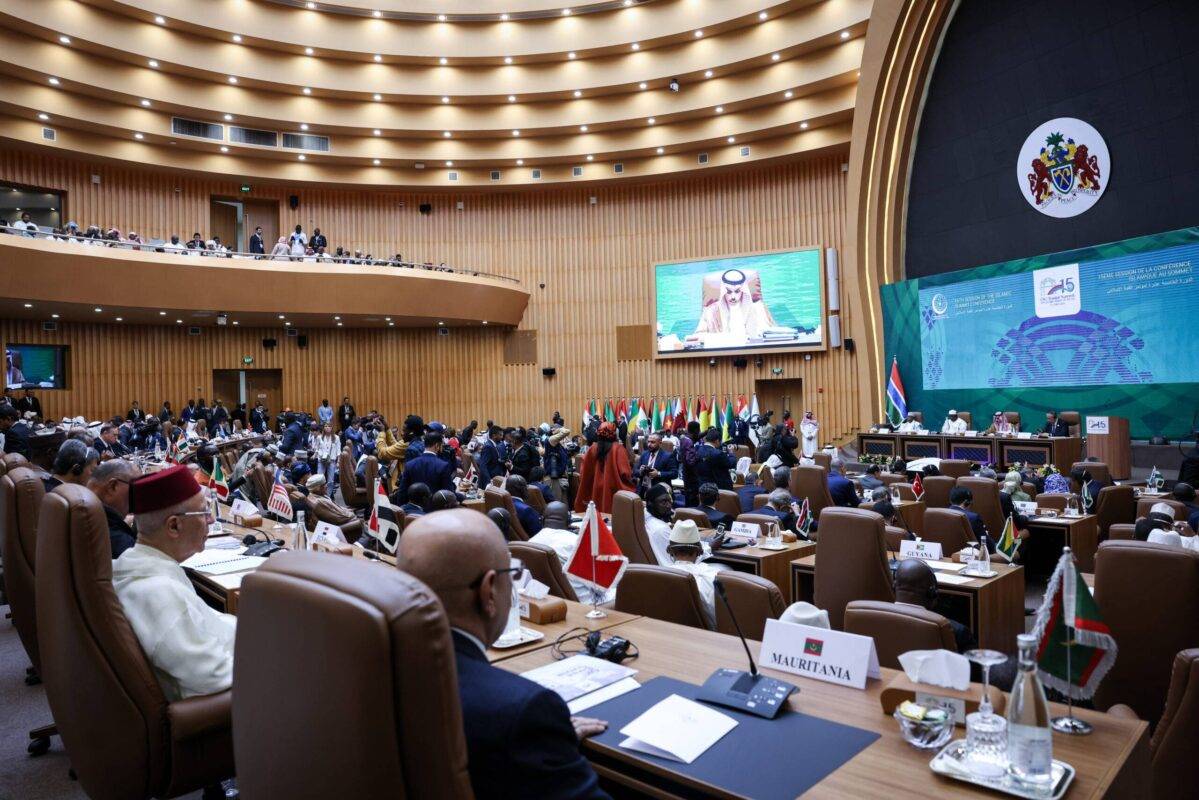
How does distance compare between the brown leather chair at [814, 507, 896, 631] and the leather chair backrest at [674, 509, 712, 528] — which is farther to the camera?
the leather chair backrest at [674, 509, 712, 528]

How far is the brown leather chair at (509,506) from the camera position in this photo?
575 centimetres

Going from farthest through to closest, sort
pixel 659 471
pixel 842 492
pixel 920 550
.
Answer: pixel 659 471, pixel 842 492, pixel 920 550

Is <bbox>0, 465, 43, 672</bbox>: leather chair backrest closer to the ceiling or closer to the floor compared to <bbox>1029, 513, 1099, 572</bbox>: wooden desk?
closer to the ceiling

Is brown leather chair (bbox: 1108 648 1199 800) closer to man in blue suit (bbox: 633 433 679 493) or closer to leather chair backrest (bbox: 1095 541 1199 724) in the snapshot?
leather chair backrest (bbox: 1095 541 1199 724)

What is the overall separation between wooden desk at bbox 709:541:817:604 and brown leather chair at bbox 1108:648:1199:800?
8.80ft

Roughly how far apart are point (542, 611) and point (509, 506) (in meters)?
3.16

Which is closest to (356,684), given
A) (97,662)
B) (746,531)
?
(97,662)

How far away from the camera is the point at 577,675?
87.0 inches

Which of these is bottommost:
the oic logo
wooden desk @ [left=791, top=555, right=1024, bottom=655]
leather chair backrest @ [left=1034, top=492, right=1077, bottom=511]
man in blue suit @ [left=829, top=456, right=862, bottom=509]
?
wooden desk @ [left=791, top=555, right=1024, bottom=655]

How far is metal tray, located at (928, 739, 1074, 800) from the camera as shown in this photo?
1511 mm

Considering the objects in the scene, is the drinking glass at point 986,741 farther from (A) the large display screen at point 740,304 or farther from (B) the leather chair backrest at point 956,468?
(A) the large display screen at point 740,304

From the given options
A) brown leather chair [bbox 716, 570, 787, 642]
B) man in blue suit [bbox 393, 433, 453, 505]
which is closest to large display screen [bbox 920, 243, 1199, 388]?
man in blue suit [bbox 393, 433, 453, 505]

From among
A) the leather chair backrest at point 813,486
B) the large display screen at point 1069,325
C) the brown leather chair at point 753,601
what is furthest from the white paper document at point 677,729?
the large display screen at point 1069,325

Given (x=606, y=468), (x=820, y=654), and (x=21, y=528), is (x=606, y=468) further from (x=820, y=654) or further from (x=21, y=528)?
(x=820, y=654)
